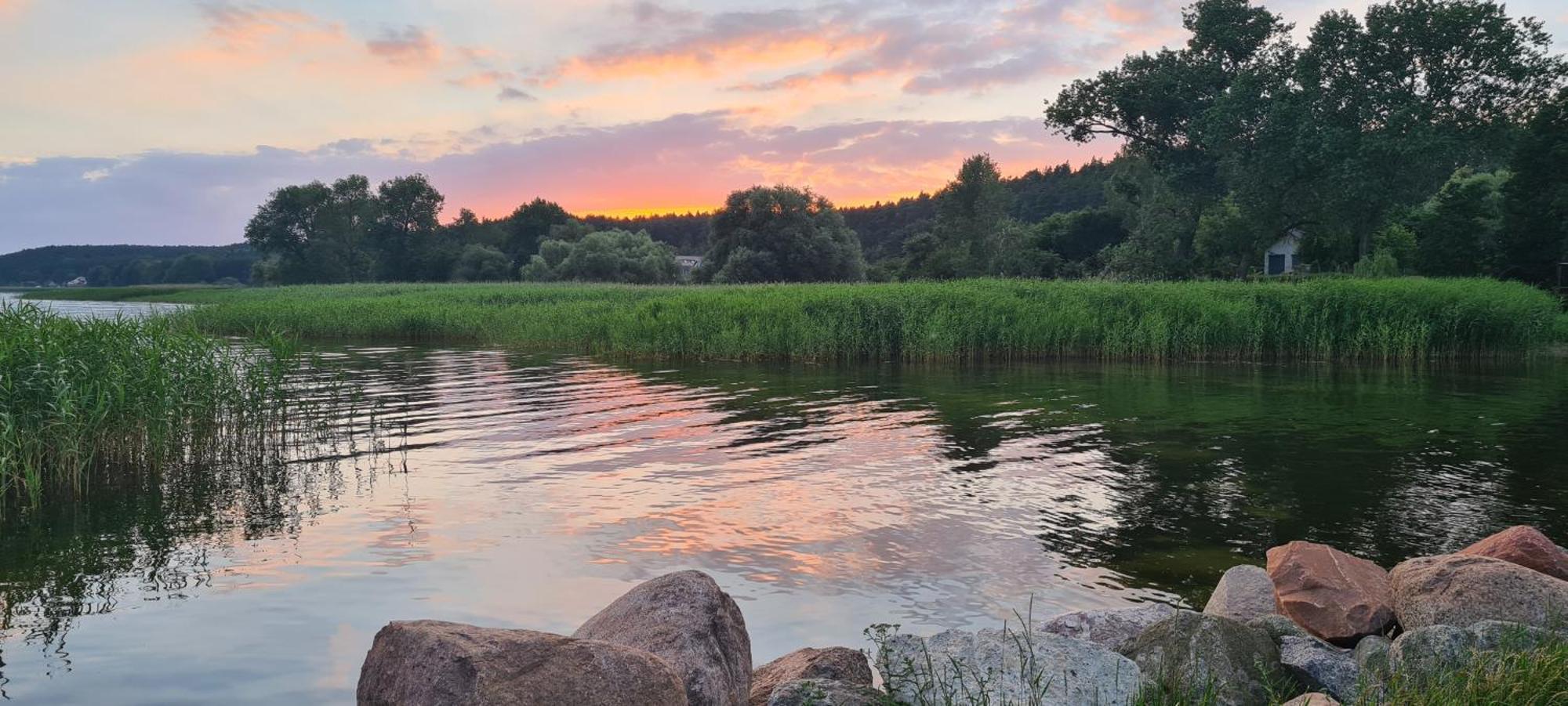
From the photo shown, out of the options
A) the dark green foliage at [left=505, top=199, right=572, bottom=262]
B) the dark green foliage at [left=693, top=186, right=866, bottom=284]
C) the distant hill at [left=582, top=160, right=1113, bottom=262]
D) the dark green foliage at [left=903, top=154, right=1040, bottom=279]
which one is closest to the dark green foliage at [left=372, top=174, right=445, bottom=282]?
the dark green foliage at [left=505, top=199, right=572, bottom=262]

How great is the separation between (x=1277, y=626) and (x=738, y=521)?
18.8 feet

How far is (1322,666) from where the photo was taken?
20.3 ft

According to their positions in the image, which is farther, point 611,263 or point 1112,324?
point 611,263

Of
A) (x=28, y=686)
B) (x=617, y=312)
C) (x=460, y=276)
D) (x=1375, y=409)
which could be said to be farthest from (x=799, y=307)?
(x=460, y=276)

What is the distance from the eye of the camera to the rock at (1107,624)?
6.73 meters

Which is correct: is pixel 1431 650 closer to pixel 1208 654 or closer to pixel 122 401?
pixel 1208 654

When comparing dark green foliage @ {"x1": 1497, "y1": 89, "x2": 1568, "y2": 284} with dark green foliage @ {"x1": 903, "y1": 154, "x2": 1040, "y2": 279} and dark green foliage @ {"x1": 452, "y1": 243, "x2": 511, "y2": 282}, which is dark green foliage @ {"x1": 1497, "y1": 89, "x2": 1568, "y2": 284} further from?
dark green foliage @ {"x1": 452, "y1": 243, "x2": 511, "y2": 282}

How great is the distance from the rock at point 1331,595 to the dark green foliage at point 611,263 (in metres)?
78.8

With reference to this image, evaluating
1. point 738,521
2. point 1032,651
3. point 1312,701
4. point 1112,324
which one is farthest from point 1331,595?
point 1112,324

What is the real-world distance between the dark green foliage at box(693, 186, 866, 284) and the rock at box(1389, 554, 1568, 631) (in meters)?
75.2

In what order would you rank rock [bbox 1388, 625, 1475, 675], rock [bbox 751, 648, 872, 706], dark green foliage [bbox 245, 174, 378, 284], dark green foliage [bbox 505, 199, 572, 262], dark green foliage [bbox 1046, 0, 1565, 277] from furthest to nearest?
dark green foliage [bbox 505, 199, 572, 262] < dark green foliage [bbox 245, 174, 378, 284] < dark green foliage [bbox 1046, 0, 1565, 277] < rock [bbox 751, 648, 872, 706] < rock [bbox 1388, 625, 1475, 675]

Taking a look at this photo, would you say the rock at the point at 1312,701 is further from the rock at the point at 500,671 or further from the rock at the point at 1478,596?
the rock at the point at 500,671

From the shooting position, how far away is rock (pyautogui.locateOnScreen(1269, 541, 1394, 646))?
7066mm

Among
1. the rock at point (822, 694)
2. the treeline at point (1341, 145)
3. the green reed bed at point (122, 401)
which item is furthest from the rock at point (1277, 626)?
the treeline at point (1341, 145)
